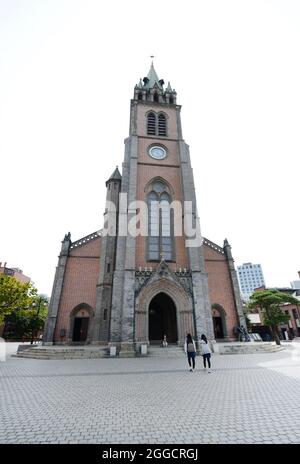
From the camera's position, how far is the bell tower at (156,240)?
59.4 ft

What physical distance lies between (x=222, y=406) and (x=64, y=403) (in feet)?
12.1

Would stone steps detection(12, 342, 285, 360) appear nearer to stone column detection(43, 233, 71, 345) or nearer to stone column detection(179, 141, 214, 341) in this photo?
stone column detection(179, 141, 214, 341)

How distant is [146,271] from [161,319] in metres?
6.65

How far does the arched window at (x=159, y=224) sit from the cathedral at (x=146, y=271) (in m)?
0.09

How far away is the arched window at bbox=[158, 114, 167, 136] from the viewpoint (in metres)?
28.4

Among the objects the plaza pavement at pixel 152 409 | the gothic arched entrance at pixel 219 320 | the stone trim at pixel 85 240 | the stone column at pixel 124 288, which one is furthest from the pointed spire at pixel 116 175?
the plaza pavement at pixel 152 409

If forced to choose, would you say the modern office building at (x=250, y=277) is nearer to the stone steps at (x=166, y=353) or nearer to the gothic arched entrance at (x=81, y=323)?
the gothic arched entrance at (x=81, y=323)

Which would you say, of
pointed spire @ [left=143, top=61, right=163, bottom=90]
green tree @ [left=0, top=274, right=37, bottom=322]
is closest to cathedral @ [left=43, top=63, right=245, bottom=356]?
green tree @ [left=0, top=274, right=37, bottom=322]
